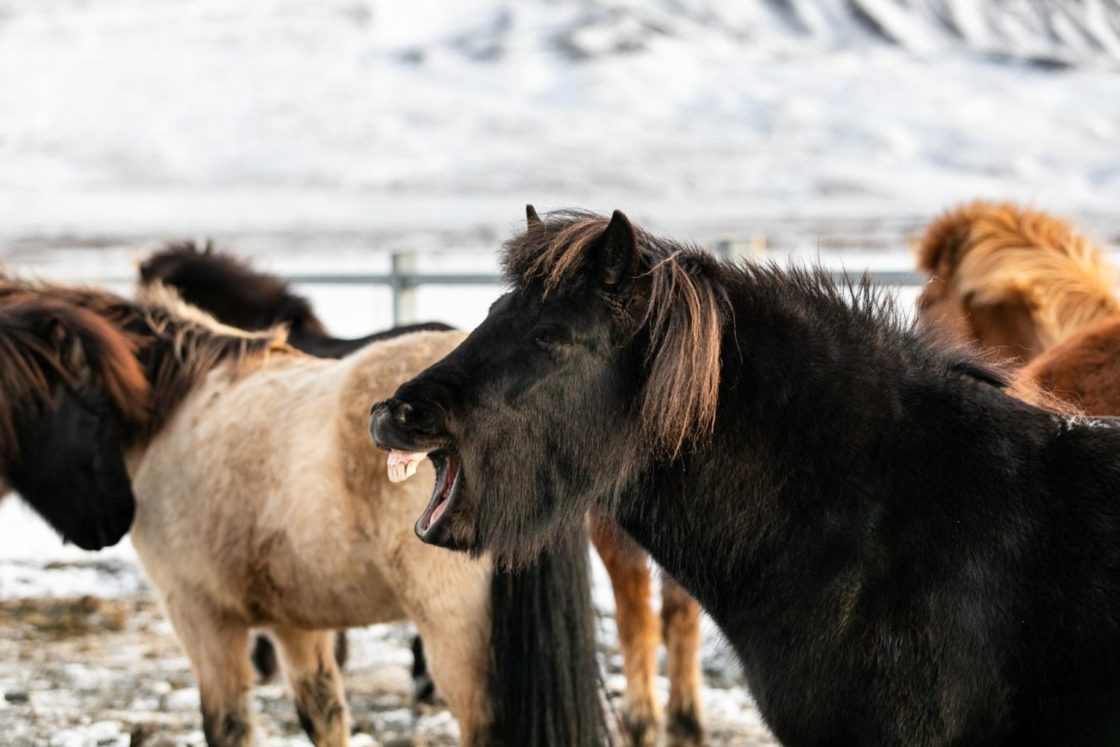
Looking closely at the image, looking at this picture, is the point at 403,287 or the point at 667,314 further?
the point at 403,287

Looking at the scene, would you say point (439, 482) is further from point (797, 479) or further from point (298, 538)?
point (298, 538)

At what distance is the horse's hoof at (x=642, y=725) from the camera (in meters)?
4.78

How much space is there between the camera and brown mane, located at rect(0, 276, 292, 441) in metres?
4.43

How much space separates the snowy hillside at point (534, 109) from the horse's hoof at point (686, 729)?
2788 cm

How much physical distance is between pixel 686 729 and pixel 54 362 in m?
2.77

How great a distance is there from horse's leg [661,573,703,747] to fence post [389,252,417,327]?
3918 mm

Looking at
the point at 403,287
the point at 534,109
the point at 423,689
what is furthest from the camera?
the point at 534,109

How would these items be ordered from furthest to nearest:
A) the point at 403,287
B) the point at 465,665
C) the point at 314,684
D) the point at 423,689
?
the point at 403,287 → the point at 423,689 → the point at 314,684 → the point at 465,665

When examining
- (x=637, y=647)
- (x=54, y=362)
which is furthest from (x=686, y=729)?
(x=54, y=362)

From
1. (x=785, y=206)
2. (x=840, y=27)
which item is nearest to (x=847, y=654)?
(x=785, y=206)

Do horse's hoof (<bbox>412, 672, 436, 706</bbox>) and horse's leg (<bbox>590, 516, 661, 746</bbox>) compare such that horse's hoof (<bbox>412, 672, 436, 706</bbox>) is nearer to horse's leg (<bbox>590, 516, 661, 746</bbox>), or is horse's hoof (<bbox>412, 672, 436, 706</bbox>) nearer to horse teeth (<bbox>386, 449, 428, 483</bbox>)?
horse's leg (<bbox>590, 516, 661, 746</bbox>)

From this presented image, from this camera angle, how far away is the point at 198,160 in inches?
1786

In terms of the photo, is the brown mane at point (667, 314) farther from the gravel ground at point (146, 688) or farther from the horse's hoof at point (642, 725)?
the horse's hoof at point (642, 725)

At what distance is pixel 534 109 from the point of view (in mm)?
52062
